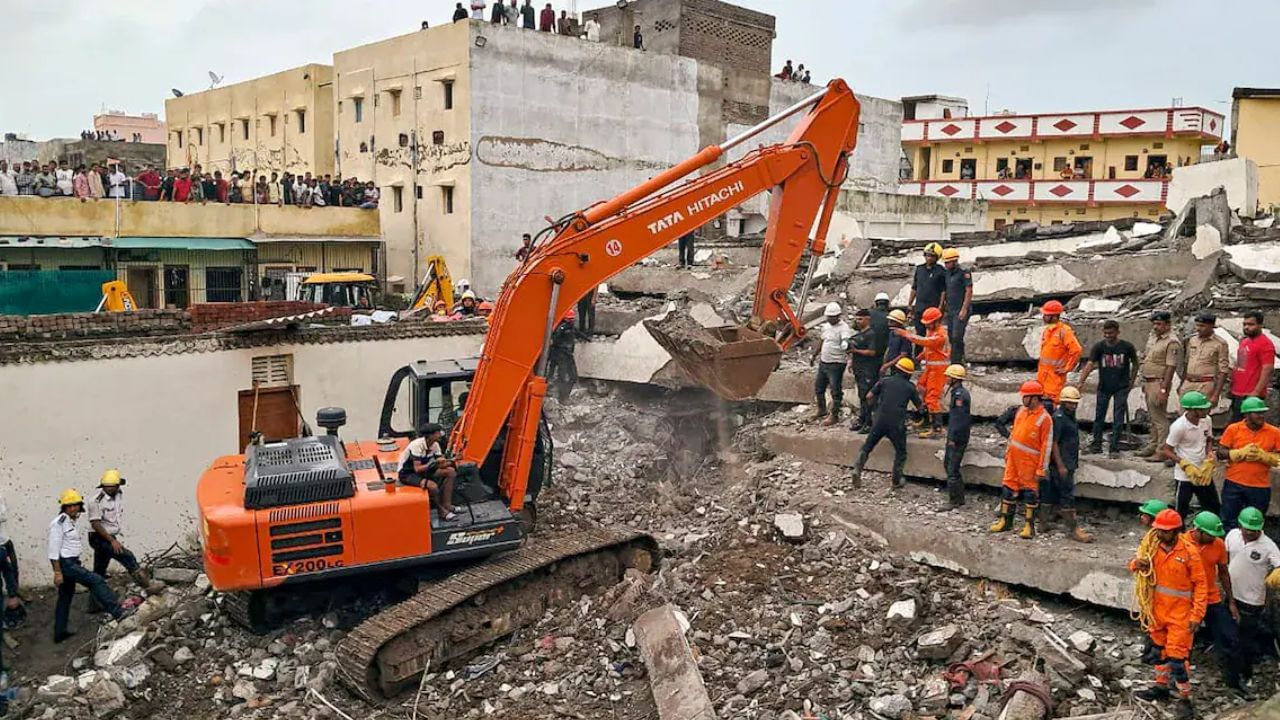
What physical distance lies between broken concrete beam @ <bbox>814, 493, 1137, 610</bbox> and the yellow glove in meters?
1.06

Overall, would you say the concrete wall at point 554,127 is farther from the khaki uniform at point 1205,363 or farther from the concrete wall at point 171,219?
the khaki uniform at point 1205,363

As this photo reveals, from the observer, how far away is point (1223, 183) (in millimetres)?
18469

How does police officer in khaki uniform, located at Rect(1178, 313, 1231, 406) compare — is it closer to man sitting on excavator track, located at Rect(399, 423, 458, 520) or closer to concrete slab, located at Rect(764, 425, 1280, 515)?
concrete slab, located at Rect(764, 425, 1280, 515)

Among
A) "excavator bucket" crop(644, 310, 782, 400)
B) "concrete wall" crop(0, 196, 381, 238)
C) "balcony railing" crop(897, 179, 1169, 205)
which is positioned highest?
"balcony railing" crop(897, 179, 1169, 205)

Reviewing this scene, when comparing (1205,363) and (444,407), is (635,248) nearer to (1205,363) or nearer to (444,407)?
(444,407)

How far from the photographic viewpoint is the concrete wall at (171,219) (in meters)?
18.7

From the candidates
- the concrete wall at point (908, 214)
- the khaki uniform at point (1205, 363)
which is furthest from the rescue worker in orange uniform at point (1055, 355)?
the concrete wall at point (908, 214)

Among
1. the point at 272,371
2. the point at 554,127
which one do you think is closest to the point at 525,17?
the point at 554,127

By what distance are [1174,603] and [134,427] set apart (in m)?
10.4

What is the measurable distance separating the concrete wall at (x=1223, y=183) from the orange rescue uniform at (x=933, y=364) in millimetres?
9480

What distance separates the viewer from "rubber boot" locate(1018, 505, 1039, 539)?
876cm

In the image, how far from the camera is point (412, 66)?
22.6 m

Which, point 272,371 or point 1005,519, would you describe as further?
point 272,371

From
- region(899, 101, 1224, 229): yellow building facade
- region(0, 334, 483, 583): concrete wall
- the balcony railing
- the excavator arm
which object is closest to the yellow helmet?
region(0, 334, 483, 583): concrete wall
